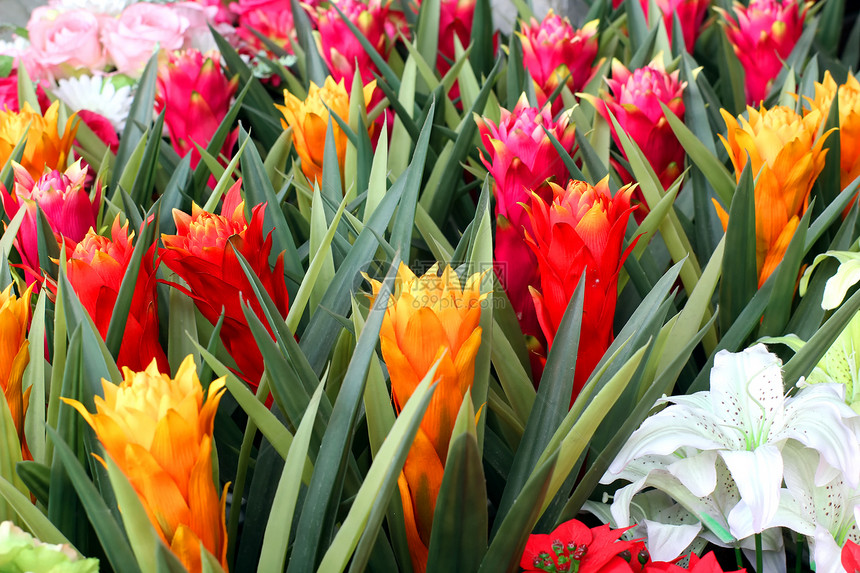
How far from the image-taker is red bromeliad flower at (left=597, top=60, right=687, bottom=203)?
0.81m

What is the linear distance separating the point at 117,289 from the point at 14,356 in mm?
86

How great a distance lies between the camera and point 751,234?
0.66m

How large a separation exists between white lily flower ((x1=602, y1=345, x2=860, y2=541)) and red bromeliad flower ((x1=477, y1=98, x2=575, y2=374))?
0.17m

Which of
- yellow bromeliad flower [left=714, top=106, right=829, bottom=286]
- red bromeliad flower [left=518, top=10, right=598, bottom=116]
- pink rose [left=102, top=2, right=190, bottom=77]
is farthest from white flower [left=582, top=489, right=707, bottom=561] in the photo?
pink rose [left=102, top=2, right=190, bottom=77]

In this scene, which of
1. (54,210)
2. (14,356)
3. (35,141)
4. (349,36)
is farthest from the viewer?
(349,36)

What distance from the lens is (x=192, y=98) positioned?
3.30 feet

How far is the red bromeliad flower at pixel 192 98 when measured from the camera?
1.00m

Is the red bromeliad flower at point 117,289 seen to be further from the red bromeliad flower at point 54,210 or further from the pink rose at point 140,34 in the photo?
the pink rose at point 140,34

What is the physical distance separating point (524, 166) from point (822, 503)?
0.37m

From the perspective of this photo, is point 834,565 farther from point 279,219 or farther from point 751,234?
point 279,219

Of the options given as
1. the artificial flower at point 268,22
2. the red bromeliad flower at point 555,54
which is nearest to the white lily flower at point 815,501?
the red bromeliad flower at point 555,54

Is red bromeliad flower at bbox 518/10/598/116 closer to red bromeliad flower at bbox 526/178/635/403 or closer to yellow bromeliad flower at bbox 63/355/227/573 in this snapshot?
red bromeliad flower at bbox 526/178/635/403

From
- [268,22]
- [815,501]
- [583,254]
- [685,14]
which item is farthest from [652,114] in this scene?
[268,22]

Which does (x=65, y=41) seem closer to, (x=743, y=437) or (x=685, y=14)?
(x=685, y=14)
